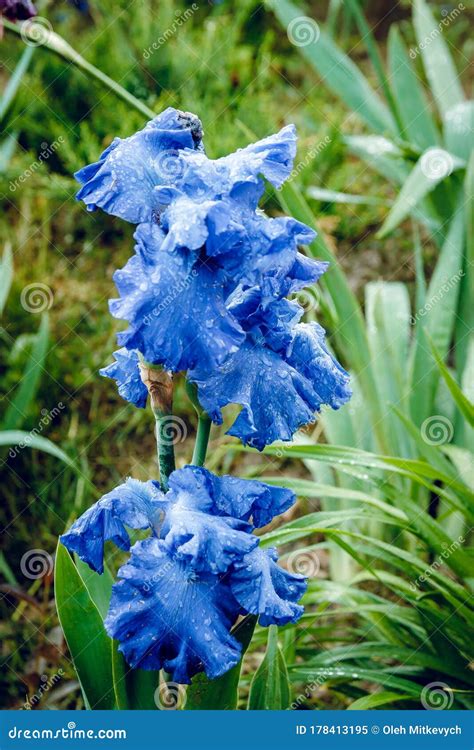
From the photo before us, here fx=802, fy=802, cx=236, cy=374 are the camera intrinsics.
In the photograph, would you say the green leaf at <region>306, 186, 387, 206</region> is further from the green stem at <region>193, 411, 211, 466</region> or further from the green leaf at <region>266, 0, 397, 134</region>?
the green stem at <region>193, 411, 211, 466</region>

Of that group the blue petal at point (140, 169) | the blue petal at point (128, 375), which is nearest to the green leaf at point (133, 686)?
the blue petal at point (128, 375)

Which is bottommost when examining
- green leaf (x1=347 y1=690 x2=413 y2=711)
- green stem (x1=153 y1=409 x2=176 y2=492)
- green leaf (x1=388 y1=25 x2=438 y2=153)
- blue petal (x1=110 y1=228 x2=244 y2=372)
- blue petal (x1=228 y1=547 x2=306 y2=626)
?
green leaf (x1=347 y1=690 x2=413 y2=711)

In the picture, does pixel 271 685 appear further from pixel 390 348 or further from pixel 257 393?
pixel 390 348

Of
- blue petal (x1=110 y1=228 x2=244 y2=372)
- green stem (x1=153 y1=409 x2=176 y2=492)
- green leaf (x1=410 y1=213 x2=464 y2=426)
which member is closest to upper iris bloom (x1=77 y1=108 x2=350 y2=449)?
blue petal (x1=110 y1=228 x2=244 y2=372)

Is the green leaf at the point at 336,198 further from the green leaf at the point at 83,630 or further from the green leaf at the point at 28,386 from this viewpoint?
the green leaf at the point at 83,630

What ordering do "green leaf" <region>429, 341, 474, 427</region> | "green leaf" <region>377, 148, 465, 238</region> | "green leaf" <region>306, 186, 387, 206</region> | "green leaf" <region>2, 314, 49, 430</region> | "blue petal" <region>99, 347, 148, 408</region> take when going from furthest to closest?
"green leaf" <region>306, 186, 387, 206</region>
"green leaf" <region>377, 148, 465, 238</region>
"green leaf" <region>2, 314, 49, 430</region>
"green leaf" <region>429, 341, 474, 427</region>
"blue petal" <region>99, 347, 148, 408</region>

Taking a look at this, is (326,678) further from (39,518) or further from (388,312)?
(388,312)

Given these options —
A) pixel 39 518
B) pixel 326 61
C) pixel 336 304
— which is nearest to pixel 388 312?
pixel 336 304
